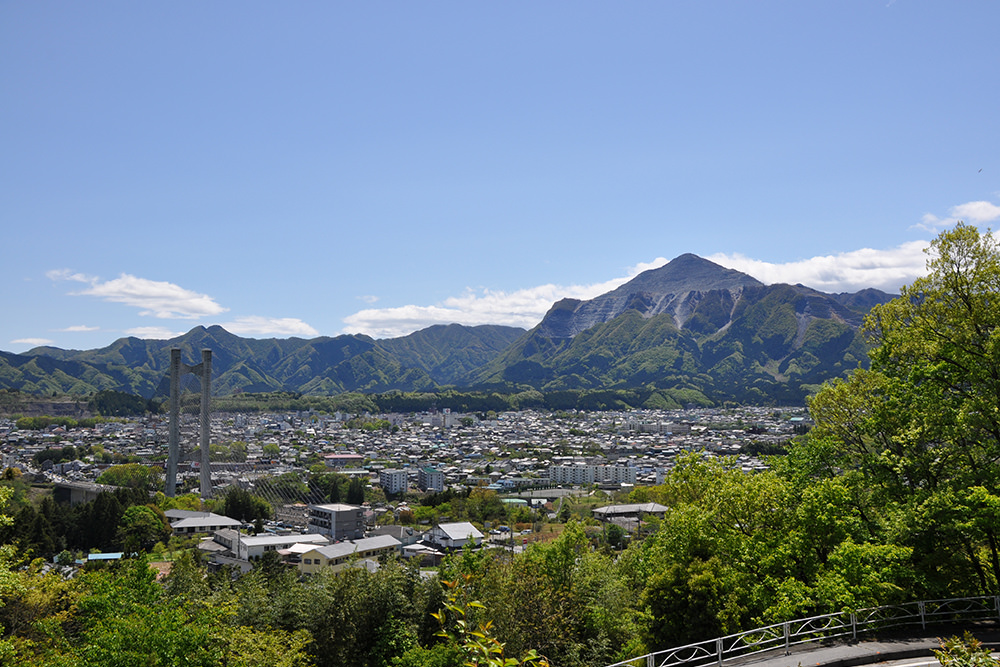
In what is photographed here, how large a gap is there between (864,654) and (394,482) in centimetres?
5365

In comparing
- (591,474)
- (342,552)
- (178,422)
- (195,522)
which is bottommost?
(591,474)

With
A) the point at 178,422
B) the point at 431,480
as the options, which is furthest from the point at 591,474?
the point at 178,422

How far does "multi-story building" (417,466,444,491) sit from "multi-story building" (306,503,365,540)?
20388 mm

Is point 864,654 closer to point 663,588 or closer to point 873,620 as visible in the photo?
point 873,620

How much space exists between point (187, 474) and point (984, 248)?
2804 inches

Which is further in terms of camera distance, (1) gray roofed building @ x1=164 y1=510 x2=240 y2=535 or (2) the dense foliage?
(1) gray roofed building @ x1=164 y1=510 x2=240 y2=535

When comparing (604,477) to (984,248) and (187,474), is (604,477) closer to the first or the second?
(187,474)

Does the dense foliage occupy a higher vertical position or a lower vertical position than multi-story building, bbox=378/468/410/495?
higher

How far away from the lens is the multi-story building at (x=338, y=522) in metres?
37.4

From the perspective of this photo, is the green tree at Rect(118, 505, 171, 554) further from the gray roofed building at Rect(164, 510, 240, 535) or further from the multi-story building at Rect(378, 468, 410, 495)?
the multi-story building at Rect(378, 468, 410, 495)

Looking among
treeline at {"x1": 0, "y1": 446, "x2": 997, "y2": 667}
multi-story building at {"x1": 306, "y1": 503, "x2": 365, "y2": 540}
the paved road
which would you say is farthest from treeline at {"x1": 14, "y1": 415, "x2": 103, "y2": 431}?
the paved road

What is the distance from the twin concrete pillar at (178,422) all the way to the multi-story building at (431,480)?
18215 millimetres

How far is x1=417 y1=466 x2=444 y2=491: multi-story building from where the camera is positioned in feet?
196

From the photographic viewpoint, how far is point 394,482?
58250mm
